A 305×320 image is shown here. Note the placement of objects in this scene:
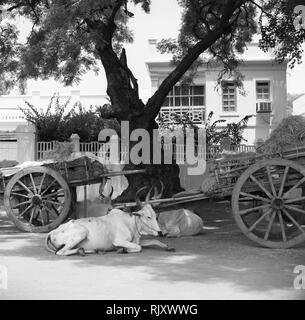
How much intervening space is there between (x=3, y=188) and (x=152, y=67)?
55.2 ft

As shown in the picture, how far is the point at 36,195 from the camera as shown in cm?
944

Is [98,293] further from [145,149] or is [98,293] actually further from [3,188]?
[145,149]

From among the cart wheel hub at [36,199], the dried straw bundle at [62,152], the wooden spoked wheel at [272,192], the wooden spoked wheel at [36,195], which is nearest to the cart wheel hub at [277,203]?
the wooden spoked wheel at [272,192]

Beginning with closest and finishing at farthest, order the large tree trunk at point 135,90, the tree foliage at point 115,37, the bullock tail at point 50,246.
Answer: the bullock tail at point 50,246 → the tree foliage at point 115,37 → the large tree trunk at point 135,90

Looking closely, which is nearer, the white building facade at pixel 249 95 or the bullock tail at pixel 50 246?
the bullock tail at pixel 50 246

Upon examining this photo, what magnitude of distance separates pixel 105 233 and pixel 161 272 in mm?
1575

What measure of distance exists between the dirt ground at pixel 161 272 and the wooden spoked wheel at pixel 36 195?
1.95 ft

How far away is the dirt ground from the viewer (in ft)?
17.5

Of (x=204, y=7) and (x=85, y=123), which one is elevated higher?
(x=204, y=7)

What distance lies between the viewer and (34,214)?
31.4 ft

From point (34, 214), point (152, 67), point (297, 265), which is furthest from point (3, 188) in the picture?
point (152, 67)

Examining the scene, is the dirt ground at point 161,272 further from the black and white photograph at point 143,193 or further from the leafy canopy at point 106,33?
the leafy canopy at point 106,33

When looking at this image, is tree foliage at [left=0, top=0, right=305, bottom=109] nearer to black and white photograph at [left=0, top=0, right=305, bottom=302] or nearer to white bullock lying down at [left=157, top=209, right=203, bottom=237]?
black and white photograph at [left=0, top=0, right=305, bottom=302]

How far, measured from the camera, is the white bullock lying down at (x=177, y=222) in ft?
30.7
